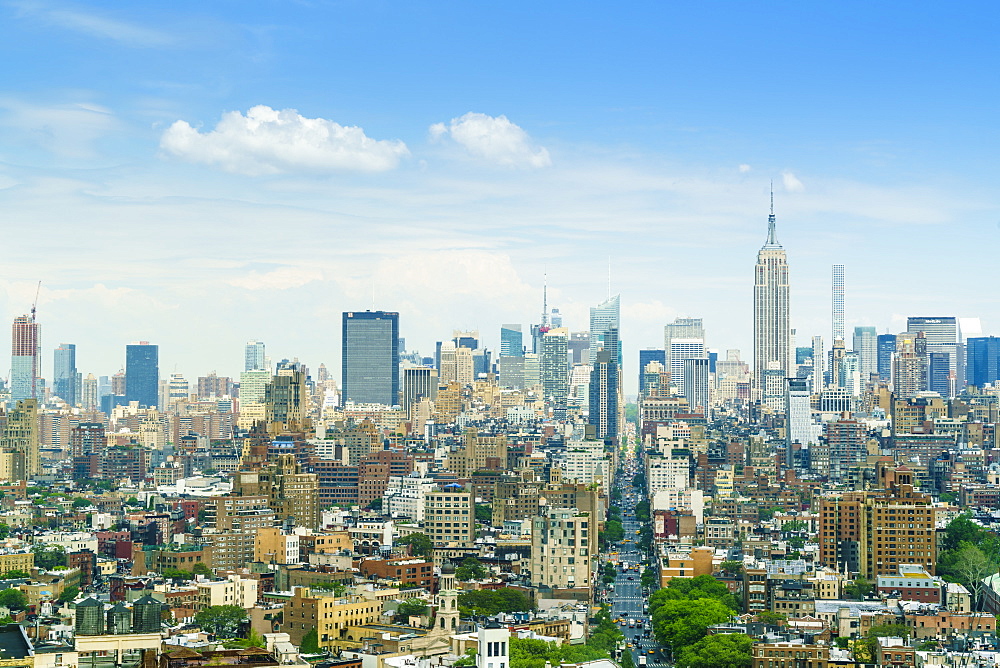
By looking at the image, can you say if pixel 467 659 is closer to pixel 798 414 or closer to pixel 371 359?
pixel 798 414

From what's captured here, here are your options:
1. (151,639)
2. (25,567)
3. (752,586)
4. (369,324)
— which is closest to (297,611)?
(151,639)

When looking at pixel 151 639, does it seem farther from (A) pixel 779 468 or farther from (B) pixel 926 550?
(A) pixel 779 468

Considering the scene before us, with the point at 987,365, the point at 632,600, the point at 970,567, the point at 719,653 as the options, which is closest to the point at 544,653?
the point at 719,653

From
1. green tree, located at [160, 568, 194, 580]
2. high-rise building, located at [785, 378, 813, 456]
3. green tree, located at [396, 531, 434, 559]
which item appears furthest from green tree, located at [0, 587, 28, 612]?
high-rise building, located at [785, 378, 813, 456]

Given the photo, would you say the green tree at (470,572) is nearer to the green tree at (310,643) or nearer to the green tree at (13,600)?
the green tree at (310,643)

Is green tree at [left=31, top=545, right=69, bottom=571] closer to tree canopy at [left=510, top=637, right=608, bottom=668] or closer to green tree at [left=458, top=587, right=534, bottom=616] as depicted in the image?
green tree at [left=458, top=587, right=534, bottom=616]

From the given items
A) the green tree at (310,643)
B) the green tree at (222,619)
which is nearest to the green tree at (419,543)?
the green tree at (222,619)
